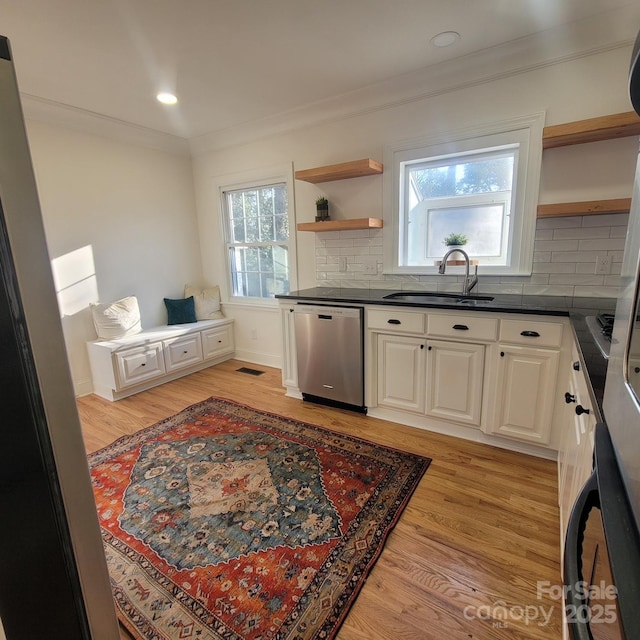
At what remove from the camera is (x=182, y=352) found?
3.76 metres

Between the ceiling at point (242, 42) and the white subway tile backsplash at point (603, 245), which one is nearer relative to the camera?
the ceiling at point (242, 42)

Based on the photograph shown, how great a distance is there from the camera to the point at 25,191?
0.70m

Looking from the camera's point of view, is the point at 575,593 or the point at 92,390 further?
the point at 92,390

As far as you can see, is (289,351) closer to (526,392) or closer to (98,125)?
(526,392)

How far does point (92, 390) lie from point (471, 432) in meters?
3.44

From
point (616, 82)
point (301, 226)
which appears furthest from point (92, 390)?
point (616, 82)

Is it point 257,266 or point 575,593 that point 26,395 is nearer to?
point 575,593

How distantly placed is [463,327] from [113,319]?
313cm

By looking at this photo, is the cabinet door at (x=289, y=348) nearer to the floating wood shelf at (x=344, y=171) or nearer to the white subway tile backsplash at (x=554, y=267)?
the floating wood shelf at (x=344, y=171)

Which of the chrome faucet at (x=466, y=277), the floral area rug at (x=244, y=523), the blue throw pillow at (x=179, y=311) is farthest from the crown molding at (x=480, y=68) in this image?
the floral area rug at (x=244, y=523)

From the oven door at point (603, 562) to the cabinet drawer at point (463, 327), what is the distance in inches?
62.1

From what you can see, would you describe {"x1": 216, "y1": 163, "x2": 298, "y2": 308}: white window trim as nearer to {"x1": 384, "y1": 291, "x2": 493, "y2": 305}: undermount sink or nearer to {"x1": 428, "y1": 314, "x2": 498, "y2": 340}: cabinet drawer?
{"x1": 384, "y1": 291, "x2": 493, "y2": 305}: undermount sink

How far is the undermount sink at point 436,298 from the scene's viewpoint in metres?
2.39

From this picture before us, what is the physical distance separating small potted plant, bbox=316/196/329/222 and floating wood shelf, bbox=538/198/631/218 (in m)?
1.69
